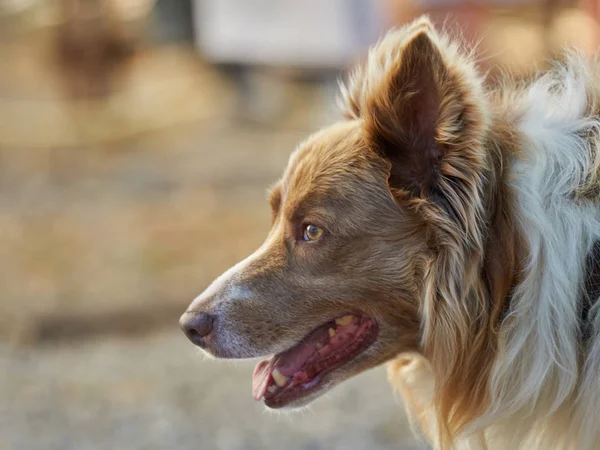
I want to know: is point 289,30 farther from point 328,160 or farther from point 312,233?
point 312,233

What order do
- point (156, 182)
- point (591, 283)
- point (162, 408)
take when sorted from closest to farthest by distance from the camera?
point (591, 283), point (162, 408), point (156, 182)

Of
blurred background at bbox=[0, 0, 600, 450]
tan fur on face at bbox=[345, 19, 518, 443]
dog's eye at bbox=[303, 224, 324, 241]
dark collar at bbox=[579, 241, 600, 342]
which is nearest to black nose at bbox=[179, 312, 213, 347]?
dog's eye at bbox=[303, 224, 324, 241]

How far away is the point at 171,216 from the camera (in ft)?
31.2

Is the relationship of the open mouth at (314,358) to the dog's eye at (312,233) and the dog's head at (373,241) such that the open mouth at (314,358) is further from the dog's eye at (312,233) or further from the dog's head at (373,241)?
the dog's eye at (312,233)

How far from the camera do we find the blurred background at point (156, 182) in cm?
494

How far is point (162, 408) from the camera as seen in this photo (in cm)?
507

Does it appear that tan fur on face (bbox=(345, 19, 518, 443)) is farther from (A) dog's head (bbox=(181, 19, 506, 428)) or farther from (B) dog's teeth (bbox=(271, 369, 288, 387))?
(B) dog's teeth (bbox=(271, 369, 288, 387))

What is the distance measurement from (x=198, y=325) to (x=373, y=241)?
67 cm

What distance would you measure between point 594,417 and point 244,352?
3.73 ft

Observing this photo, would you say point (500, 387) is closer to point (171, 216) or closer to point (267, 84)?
point (171, 216)

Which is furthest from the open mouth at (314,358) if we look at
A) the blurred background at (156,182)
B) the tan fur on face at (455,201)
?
the blurred background at (156,182)

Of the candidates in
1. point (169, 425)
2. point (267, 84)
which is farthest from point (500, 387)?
point (267, 84)

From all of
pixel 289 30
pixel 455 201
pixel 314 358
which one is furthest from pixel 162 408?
pixel 289 30

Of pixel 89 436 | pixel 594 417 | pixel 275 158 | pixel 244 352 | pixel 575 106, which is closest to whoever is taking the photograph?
pixel 594 417
